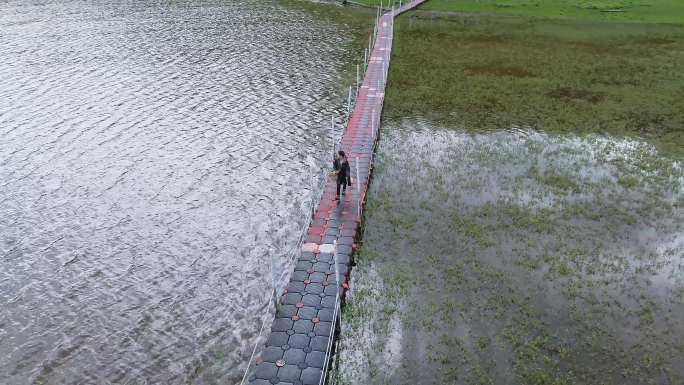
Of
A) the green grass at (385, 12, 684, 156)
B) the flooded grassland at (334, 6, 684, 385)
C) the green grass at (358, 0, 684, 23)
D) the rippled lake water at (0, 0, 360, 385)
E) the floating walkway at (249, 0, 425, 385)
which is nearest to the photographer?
the floating walkway at (249, 0, 425, 385)

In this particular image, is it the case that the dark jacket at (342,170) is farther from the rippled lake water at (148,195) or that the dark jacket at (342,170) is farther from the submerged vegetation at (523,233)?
the rippled lake water at (148,195)

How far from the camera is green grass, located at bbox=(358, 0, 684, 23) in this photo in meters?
55.1

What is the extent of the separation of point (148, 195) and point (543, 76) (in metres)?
30.4

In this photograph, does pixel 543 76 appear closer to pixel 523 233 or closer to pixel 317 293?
pixel 523 233

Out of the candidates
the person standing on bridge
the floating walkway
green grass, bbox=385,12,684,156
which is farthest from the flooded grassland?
the person standing on bridge

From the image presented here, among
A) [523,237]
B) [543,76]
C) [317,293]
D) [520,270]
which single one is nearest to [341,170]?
[317,293]

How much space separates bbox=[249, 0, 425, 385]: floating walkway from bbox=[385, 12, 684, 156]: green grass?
10483mm

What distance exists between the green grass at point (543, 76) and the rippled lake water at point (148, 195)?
23.9 feet

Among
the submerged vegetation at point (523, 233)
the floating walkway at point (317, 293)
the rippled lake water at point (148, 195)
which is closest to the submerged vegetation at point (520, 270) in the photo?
the submerged vegetation at point (523, 233)

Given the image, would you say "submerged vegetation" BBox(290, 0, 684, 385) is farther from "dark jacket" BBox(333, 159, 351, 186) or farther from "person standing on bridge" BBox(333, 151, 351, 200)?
"dark jacket" BBox(333, 159, 351, 186)

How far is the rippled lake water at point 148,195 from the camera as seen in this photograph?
16125 mm

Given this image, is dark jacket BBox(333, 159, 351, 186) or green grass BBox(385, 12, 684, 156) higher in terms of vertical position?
green grass BBox(385, 12, 684, 156)

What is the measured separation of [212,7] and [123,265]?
50.4m

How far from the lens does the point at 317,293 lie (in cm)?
1702
